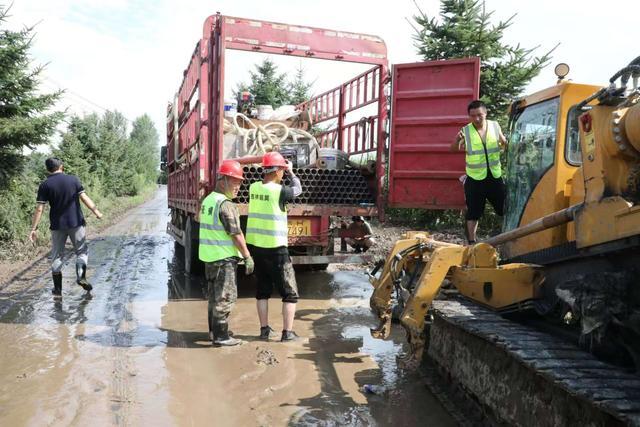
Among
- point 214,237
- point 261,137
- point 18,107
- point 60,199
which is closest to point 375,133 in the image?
point 261,137

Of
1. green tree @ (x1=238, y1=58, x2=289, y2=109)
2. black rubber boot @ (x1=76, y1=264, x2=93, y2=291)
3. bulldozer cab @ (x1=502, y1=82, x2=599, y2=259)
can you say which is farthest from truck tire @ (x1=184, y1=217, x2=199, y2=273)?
green tree @ (x1=238, y1=58, x2=289, y2=109)

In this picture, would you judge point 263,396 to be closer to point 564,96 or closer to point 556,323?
point 556,323

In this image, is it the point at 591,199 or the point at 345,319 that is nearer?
the point at 591,199

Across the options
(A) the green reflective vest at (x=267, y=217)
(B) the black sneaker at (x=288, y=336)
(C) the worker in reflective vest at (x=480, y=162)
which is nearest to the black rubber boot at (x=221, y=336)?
(B) the black sneaker at (x=288, y=336)

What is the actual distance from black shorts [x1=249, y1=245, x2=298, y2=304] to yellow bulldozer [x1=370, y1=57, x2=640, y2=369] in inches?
40.0

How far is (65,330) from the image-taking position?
5.32 m

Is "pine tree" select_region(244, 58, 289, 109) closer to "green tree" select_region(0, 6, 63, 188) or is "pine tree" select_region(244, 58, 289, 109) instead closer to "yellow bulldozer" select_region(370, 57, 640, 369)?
"green tree" select_region(0, 6, 63, 188)

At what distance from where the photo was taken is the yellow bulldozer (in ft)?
8.46

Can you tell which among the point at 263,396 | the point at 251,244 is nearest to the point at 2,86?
the point at 251,244

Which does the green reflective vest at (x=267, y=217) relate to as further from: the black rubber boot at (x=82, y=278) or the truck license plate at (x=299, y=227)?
the black rubber boot at (x=82, y=278)

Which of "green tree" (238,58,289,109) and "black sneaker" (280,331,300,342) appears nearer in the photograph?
"black sneaker" (280,331,300,342)

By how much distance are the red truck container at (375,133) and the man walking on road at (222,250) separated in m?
1.36

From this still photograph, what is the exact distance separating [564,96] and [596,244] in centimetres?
125

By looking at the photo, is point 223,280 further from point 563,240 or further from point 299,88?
point 299,88
